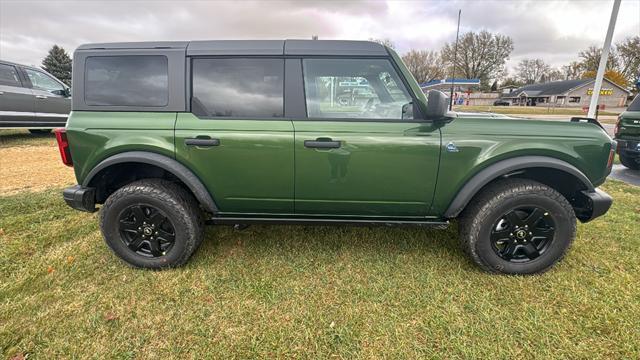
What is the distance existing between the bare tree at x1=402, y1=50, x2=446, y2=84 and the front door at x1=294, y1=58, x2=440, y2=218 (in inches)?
2402

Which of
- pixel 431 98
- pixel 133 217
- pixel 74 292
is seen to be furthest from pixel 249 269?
pixel 431 98

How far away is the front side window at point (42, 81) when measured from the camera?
795cm

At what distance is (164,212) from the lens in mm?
2631

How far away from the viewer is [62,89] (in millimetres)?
8609

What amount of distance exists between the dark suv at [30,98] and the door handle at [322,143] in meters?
8.74

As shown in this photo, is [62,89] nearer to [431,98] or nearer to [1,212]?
[1,212]

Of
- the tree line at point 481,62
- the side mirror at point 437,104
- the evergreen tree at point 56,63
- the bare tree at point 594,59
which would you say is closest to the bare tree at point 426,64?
the tree line at point 481,62

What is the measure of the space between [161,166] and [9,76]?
8156mm

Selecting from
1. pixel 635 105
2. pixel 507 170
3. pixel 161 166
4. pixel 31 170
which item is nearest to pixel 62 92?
pixel 31 170

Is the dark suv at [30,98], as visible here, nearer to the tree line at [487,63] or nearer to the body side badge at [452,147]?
the body side badge at [452,147]

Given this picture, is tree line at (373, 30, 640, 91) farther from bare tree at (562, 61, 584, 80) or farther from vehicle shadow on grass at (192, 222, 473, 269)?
vehicle shadow on grass at (192, 222, 473, 269)

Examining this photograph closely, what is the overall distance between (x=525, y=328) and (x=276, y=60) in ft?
8.57

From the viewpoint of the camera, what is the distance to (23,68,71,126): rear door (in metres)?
7.98

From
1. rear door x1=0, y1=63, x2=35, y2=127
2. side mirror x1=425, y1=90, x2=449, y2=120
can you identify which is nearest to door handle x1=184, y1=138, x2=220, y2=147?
side mirror x1=425, y1=90, x2=449, y2=120
